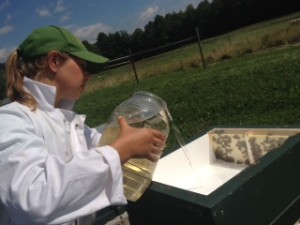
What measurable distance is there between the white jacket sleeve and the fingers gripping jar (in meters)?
0.40

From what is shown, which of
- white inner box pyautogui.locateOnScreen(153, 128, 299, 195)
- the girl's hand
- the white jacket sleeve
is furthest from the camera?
white inner box pyautogui.locateOnScreen(153, 128, 299, 195)

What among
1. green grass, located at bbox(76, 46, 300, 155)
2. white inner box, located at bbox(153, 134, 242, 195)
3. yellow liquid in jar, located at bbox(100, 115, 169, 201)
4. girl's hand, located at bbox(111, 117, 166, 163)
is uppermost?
girl's hand, located at bbox(111, 117, 166, 163)

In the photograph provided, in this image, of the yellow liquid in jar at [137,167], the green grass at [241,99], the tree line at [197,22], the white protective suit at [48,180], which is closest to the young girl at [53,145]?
the white protective suit at [48,180]

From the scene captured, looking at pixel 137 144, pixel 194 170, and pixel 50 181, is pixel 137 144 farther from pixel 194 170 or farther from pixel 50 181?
pixel 194 170

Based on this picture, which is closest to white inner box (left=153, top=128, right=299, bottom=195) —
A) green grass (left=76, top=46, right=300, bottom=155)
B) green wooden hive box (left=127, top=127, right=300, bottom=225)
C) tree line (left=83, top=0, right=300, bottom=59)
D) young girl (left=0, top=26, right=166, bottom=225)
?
green wooden hive box (left=127, top=127, right=300, bottom=225)

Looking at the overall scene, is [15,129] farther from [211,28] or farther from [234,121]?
[211,28]

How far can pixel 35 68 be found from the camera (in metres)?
1.84

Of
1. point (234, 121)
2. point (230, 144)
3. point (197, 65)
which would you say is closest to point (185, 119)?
point (234, 121)

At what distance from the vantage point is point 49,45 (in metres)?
1.83

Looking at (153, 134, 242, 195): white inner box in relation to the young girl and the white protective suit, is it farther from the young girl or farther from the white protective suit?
the white protective suit

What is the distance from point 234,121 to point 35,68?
12.2 feet

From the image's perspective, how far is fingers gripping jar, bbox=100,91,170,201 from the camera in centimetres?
184

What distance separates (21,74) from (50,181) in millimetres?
694

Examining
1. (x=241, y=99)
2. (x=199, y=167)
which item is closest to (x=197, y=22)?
(x=241, y=99)
